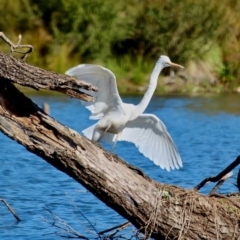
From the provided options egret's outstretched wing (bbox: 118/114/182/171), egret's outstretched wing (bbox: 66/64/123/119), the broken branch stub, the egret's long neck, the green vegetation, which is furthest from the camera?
the green vegetation

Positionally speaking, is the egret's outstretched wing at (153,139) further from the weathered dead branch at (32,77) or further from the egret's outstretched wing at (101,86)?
the weathered dead branch at (32,77)

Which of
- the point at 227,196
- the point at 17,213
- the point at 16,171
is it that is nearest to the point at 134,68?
the point at 16,171

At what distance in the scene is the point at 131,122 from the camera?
8758 millimetres

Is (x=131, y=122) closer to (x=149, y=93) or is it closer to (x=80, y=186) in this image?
(x=149, y=93)

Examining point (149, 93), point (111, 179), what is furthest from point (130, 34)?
point (111, 179)

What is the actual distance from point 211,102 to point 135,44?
4750 mm

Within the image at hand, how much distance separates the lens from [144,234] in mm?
5941

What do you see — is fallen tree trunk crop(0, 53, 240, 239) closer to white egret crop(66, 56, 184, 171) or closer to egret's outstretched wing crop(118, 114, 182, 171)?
egret's outstretched wing crop(118, 114, 182, 171)

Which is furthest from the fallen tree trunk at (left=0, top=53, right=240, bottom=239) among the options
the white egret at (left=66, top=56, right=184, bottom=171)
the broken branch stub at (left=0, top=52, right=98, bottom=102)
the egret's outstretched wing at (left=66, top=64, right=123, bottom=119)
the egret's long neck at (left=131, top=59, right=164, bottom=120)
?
the egret's long neck at (left=131, top=59, right=164, bottom=120)

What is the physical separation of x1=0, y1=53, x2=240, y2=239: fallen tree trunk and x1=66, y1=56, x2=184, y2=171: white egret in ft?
5.90

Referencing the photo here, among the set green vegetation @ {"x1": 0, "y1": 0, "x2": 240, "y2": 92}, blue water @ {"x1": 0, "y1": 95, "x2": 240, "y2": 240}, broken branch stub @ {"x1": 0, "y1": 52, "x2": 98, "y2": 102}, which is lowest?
blue water @ {"x1": 0, "y1": 95, "x2": 240, "y2": 240}

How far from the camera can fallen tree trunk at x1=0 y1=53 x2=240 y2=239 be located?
5.49 m

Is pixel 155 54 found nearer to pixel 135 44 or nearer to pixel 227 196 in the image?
pixel 135 44

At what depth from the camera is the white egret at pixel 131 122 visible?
7.93m
